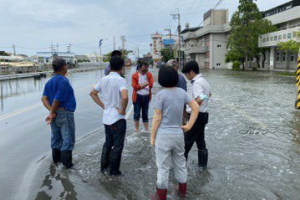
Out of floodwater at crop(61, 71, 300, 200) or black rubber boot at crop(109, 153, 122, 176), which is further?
black rubber boot at crop(109, 153, 122, 176)

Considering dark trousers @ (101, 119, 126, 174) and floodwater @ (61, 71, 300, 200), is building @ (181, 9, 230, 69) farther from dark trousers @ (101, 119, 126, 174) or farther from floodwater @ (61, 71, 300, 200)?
dark trousers @ (101, 119, 126, 174)

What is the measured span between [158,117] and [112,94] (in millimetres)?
1188

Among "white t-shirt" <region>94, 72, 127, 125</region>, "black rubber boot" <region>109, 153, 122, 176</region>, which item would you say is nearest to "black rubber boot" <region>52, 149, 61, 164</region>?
"black rubber boot" <region>109, 153, 122, 176</region>

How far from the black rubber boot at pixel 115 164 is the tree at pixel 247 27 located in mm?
40983

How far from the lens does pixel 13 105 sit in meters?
11.5

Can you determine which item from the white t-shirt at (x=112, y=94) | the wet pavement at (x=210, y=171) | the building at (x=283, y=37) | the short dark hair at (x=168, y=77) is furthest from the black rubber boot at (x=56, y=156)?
the building at (x=283, y=37)

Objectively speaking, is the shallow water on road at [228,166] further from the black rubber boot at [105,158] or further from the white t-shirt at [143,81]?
the white t-shirt at [143,81]

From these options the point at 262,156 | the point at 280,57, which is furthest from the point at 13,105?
the point at 280,57

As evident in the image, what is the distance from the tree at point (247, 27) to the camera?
41406 millimetres

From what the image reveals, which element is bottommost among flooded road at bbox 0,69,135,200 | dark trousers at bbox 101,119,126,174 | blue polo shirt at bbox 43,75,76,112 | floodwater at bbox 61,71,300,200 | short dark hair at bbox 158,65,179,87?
floodwater at bbox 61,71,300,200

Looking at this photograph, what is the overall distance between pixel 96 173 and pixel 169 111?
203 centimetres

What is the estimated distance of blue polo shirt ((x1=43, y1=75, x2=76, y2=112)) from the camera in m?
4.48

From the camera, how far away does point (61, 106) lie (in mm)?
4605

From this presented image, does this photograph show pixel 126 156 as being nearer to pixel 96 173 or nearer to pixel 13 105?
pixel 96 173
